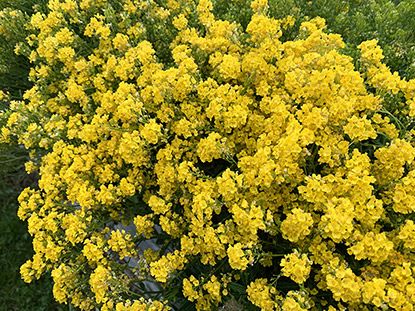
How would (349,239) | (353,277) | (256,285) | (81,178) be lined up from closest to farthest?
(353,277), (349,239), (256,285), (81,178)

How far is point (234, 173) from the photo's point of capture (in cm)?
209

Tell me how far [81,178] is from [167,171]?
31.0 inches

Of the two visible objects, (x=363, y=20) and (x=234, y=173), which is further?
(x=363, y=20)

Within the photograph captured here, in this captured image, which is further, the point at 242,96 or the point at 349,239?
the point at 242,96

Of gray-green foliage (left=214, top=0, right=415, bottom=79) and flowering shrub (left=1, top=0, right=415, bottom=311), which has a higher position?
gray-green foliage (left=214, top=0, right=415, bottom=79)

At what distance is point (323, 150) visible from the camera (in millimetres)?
1990

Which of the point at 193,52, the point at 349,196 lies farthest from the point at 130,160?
the point at 349,196

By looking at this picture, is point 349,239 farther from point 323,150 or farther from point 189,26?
point 189,26

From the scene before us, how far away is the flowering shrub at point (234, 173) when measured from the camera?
1.81 meters

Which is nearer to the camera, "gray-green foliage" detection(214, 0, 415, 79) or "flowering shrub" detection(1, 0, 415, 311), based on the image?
"flowering shrub" detection(1, 0, 415, 311)

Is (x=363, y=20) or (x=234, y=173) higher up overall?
(x=363, y=20)

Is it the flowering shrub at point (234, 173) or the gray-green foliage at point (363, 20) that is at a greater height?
the gray-green foliage at point (363, 20)

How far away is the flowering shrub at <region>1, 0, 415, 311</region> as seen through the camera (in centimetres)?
181

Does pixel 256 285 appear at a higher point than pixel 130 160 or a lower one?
lower
